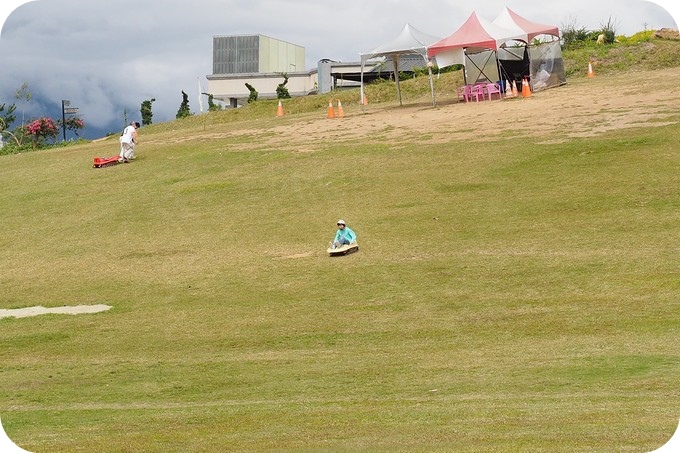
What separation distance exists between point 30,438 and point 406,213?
56.0ft

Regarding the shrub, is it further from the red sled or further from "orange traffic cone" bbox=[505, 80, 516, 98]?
"orange traffic cone" bbox=[505, 80, 516, 98]

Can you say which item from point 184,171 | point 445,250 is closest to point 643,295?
point 445,250

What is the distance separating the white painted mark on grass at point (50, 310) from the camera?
21375mm

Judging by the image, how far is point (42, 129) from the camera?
7181cm

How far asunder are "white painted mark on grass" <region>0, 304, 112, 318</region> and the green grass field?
40 centimetres

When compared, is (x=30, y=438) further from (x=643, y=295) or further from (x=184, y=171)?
(x=184, y=171)

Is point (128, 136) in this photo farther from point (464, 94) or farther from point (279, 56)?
point (279, 56)

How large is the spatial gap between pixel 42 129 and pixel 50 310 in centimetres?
5279

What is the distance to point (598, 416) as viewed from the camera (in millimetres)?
11008

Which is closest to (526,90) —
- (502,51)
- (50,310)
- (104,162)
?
(502,51)

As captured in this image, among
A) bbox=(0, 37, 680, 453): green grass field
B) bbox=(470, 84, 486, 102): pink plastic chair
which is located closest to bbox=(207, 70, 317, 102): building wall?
bbox=(470, 84, 486, 102): pink plastic chair

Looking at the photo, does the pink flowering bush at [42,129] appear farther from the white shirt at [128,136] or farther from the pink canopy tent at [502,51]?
the pink canopy tent at [502,51]

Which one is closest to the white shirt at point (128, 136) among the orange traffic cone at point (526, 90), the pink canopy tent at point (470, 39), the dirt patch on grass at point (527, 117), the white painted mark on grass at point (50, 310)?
the dirt patch on grass at point (527, 117)

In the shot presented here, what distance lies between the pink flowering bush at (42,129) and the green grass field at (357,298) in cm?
3301
